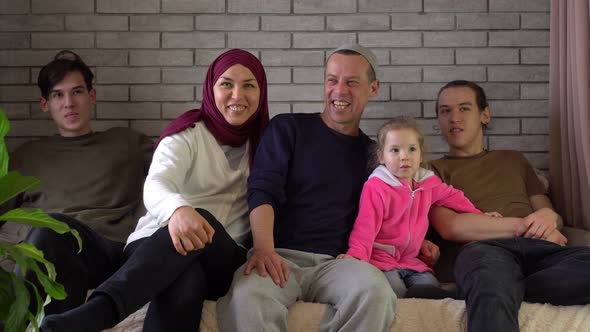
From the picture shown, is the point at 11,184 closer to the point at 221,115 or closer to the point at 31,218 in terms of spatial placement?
the point at 31,218

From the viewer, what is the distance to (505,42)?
9.86 feet

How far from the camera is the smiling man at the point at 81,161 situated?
268cm

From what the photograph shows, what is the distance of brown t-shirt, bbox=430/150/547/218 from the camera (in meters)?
2.66

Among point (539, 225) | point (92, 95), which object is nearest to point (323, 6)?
point (92, 95)

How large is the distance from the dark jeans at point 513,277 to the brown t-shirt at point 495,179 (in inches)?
13.5

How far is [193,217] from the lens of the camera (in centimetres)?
191

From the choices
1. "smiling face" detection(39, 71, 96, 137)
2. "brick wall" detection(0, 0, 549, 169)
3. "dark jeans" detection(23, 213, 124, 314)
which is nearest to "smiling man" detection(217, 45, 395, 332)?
"dark jeans" detection(23, 213, 124, 314)

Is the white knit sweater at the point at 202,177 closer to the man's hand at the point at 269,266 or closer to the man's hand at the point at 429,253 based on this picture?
the man's hand at the point at 269,266

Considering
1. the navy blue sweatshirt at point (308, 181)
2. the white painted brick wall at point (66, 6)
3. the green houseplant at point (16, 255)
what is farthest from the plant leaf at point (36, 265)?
the white painted brick wall at point (66, 6)

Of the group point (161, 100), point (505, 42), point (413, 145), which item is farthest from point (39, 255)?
point (505, 42)

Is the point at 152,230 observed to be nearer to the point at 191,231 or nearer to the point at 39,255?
the point at 191,231

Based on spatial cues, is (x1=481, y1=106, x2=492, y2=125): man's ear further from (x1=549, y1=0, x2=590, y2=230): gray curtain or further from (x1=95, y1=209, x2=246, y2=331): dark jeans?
(x1=95, y1=209, x2=246, y2=331): dark jeans

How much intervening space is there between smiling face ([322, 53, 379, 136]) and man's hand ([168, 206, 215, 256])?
74cm

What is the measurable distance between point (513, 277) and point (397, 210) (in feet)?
1.52
